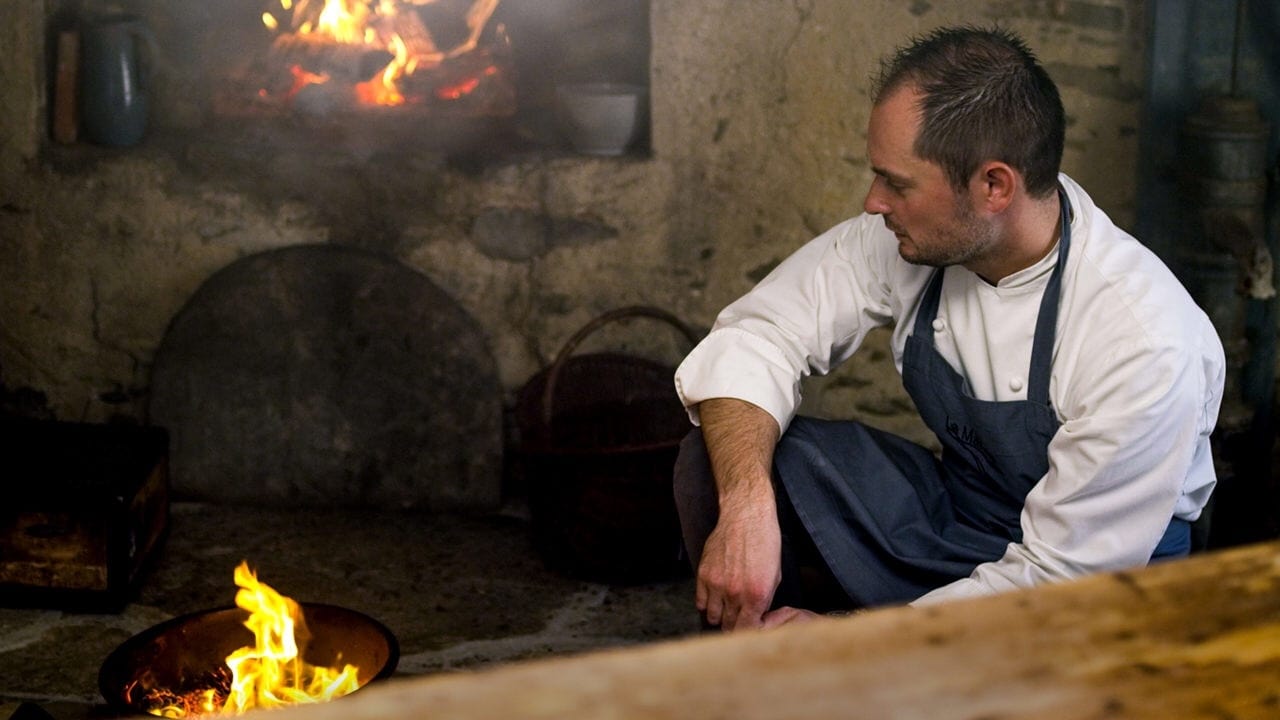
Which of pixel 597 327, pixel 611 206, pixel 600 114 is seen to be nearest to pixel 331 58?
pixel 600 114

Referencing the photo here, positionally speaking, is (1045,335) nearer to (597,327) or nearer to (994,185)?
(994,185)

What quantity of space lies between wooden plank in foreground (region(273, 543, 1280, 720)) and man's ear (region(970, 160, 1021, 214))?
4.30 ft

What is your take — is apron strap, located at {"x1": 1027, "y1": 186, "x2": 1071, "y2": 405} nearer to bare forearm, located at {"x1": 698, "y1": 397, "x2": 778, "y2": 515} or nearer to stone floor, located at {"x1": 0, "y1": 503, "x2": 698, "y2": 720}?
bare forearm, located at {"x1": 698, "y1": 397, "x2": 778, "y2": 515}

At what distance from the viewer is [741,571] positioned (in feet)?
8.29

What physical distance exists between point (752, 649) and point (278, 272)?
348 cm

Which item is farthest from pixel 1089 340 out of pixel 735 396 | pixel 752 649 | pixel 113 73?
pixel 113 73

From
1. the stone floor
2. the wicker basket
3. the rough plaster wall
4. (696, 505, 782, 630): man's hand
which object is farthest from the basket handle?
(696, 505, 782, 630): man's hand

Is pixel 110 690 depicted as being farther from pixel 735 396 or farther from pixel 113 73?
pixel 113 73

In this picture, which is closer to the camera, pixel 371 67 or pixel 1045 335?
pixel 1045 335

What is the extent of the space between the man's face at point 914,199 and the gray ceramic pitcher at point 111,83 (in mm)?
2673

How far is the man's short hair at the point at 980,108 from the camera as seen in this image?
8.29ft

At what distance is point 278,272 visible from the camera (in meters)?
4.42

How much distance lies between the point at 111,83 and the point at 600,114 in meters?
1.48

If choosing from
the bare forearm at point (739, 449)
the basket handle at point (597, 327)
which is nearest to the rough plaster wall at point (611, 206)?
the basket handle at point (597, 327)
